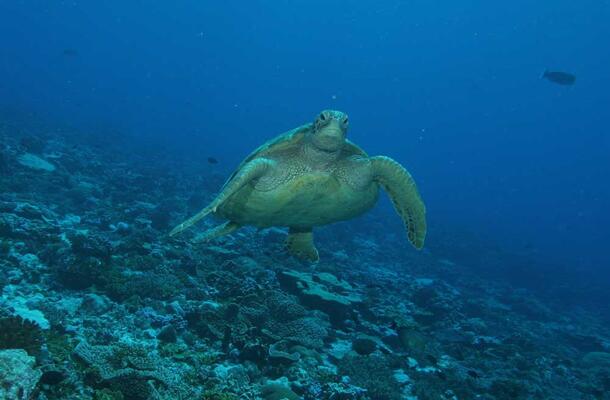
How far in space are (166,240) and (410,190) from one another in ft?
23.1

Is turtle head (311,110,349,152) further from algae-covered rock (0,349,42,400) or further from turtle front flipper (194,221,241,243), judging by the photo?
algae-covered rock (0,349,42,400)

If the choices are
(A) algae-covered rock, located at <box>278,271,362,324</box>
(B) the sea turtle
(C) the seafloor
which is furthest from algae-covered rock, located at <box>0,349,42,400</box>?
(A) algae-covered rock, located at <box>278,271,362,324</box>

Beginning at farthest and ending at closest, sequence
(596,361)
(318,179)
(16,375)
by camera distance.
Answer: (596,361) < (318,179) < (16,375)

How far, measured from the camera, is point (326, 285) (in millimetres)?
9492

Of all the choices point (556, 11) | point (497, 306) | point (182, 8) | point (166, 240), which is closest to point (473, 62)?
point (556, 11)

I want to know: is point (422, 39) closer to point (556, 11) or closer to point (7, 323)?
point (556, 11)

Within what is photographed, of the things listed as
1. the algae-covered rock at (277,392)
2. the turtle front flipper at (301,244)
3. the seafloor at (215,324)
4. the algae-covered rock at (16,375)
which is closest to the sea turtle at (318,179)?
the turtle front flipper at (301,244)

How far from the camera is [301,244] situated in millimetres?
8016

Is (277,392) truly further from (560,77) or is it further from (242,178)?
(560,77)

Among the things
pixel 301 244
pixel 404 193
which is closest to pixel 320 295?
pixel 301 244

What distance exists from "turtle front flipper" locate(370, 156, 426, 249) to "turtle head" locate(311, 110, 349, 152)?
2.37ft

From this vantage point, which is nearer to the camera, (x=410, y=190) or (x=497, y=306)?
(x=410, y=190)

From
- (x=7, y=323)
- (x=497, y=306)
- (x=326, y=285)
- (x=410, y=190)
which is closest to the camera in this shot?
(x=7, y=323)

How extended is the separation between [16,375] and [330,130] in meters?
4.39
